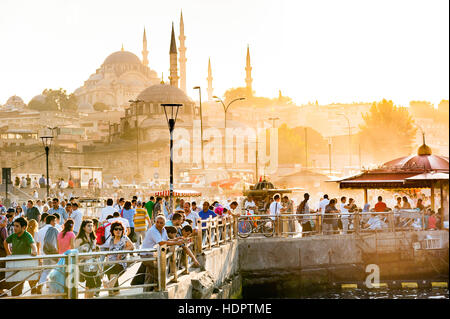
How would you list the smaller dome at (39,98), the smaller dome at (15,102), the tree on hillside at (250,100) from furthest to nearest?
the tree on hillside at (250,100), the smaller dome at (39,98), the smaller dome at (15,102)

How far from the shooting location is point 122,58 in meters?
100

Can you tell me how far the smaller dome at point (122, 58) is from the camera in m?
100

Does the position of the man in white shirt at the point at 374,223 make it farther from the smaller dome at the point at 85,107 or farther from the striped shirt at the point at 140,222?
the smaller dome at the point at 85,107

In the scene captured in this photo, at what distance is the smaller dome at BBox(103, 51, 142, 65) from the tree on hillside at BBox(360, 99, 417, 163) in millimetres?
51997

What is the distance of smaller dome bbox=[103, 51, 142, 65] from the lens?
328 feet

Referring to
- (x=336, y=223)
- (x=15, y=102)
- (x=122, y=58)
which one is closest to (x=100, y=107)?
(x=122, y=58)

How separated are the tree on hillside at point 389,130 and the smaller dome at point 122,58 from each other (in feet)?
171

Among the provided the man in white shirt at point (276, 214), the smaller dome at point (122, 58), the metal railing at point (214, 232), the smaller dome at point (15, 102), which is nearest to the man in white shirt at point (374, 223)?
Result: the man in white shirt at point (276, 214)

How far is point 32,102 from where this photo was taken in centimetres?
9556

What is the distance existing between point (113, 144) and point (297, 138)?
2153 centimetres

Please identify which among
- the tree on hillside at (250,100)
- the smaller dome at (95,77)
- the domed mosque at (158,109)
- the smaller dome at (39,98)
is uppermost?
the smaller dome at (95,77)

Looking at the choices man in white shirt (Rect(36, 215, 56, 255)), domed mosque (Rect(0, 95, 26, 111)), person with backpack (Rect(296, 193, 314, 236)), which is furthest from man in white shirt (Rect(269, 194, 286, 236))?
domed mosque (Rect(0, 95, 26, 111))

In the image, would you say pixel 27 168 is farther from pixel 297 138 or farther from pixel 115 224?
pixel 115 224

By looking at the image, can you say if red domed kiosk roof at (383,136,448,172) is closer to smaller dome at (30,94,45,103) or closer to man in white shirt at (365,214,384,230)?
man in white shirt at (365,214,384,230)
